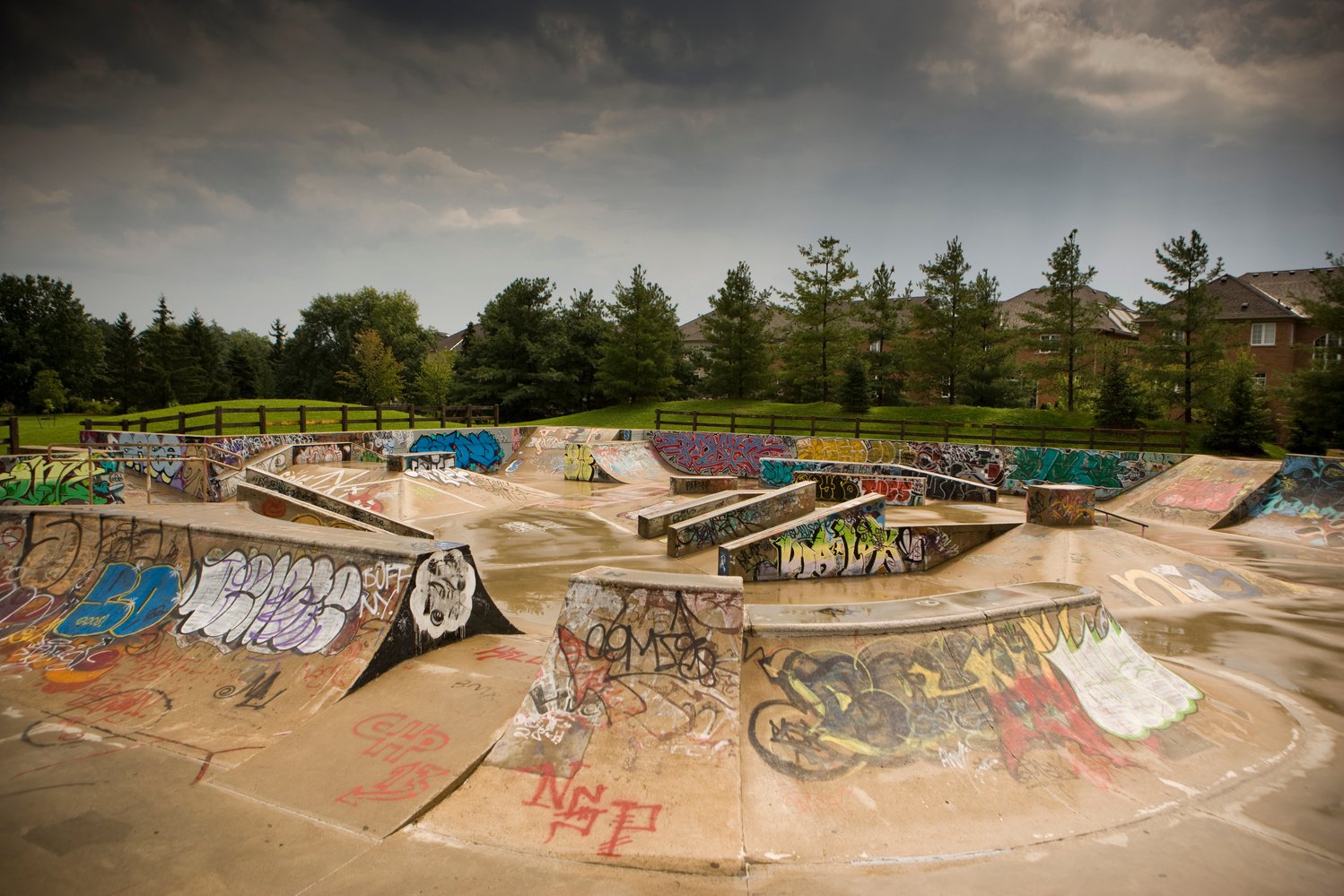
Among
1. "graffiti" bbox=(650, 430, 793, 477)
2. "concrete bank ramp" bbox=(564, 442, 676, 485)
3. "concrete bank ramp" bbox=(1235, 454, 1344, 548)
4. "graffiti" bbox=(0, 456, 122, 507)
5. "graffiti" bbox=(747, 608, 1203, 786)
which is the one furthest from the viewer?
"graffiti" bbox=(650, 430, 793, 477)

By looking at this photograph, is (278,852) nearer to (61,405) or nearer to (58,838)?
(58,838)

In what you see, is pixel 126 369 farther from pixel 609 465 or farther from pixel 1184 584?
pixel 1184 584

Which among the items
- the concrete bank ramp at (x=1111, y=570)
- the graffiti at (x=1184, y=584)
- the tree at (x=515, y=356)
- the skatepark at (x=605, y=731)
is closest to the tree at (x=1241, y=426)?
the concrete bank ramp at (x=1111, y=570)

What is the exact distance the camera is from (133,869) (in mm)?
3260

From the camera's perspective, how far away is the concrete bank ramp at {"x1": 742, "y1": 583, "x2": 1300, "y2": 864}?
3.68 meters

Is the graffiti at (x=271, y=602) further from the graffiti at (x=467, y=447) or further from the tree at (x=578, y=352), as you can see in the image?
the tree at (x=578, y=352)

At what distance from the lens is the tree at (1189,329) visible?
3070 cm

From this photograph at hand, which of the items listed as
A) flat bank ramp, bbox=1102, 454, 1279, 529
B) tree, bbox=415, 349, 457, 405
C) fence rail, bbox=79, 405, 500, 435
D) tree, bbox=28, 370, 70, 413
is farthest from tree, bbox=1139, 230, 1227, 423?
tree, bbox=28, 370, 70, 413

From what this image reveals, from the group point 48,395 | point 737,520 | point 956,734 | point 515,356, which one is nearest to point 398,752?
point 956,734

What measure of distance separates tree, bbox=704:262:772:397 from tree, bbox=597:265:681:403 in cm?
324

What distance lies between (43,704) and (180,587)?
1430mm

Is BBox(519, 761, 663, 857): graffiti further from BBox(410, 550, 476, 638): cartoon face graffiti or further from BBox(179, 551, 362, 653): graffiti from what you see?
BBox(179, 551, 362, 653): graffiti

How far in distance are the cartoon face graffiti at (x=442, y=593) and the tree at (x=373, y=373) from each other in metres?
56.3

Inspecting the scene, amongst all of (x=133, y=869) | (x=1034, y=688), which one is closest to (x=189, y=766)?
(x=133, y=869)
